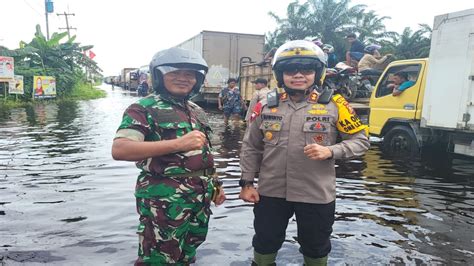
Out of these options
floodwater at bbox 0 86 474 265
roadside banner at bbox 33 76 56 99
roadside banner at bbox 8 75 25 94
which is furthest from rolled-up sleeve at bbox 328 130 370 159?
roadside banner at bbox 33 76 56 99

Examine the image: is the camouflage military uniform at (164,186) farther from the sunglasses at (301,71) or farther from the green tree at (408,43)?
the green tree at (408,43)

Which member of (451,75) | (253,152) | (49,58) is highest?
(49,58)

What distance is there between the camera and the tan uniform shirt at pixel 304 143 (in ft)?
8.15

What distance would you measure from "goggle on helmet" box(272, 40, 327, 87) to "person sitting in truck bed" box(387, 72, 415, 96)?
6.50 m

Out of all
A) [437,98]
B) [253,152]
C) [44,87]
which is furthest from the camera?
[44,87]

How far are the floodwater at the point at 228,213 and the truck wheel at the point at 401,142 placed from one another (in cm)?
70

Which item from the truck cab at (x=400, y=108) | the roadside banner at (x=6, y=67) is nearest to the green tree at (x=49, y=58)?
the roadside banner at (x=6, y=67)

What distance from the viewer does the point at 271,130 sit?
Result: 2.58 metres

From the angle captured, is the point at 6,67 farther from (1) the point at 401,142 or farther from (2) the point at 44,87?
(1) the point at 401,142

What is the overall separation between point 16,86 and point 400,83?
1809cm

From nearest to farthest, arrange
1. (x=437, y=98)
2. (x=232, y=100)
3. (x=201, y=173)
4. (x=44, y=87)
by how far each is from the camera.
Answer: (x=201, y=173) < (x=437, y=98) < (x=232, y=100) < (x=44, y=87)

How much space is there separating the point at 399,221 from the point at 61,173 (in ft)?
16.4

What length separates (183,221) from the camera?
227 centimetres

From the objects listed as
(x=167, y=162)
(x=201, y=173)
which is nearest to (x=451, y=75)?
(x=201, y=173)
